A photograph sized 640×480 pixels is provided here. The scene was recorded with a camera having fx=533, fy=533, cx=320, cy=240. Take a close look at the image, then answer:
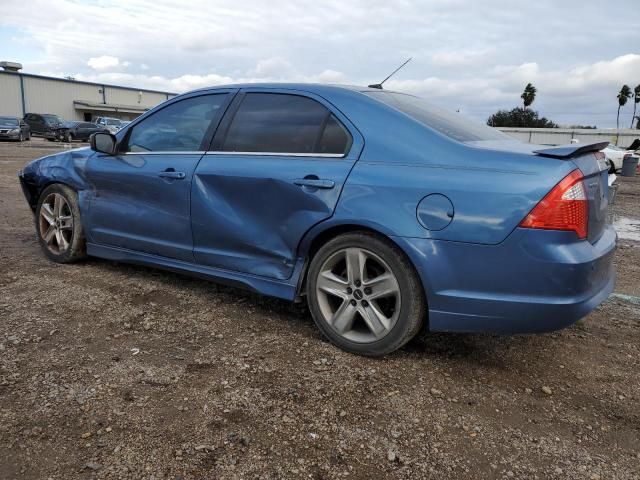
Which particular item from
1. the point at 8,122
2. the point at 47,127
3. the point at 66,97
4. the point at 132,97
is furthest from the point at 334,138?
the point at 132,97

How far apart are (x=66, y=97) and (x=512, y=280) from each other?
59.3 m

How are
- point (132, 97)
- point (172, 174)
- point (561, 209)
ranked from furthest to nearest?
point (132, 97)
point (172, 174)
point (561, 209)

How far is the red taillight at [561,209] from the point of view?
2.57m

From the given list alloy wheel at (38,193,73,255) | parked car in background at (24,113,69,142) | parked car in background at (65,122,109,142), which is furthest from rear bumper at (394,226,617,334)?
parked car in background at (24,113,69,142)

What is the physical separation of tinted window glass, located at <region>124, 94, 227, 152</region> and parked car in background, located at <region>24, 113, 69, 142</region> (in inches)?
1257

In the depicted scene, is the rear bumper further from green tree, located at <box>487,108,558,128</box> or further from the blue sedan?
green tree, located at <box>487,108,558,128</box>

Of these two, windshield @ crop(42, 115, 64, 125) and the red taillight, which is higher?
windshield @ crop(42, 115, 64, 125)

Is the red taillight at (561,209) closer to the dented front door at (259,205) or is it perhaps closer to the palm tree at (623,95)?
the dented front door at (259,205)

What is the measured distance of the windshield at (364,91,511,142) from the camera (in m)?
3.14

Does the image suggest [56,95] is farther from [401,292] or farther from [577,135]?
[401,292]

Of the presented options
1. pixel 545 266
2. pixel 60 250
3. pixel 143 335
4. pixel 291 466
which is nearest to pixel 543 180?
pixel 545 266

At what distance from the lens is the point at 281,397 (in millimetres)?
2650

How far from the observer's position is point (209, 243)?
12.0 ft

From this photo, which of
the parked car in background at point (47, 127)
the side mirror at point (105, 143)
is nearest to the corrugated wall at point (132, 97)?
the parked car in background at point (47, 127)
